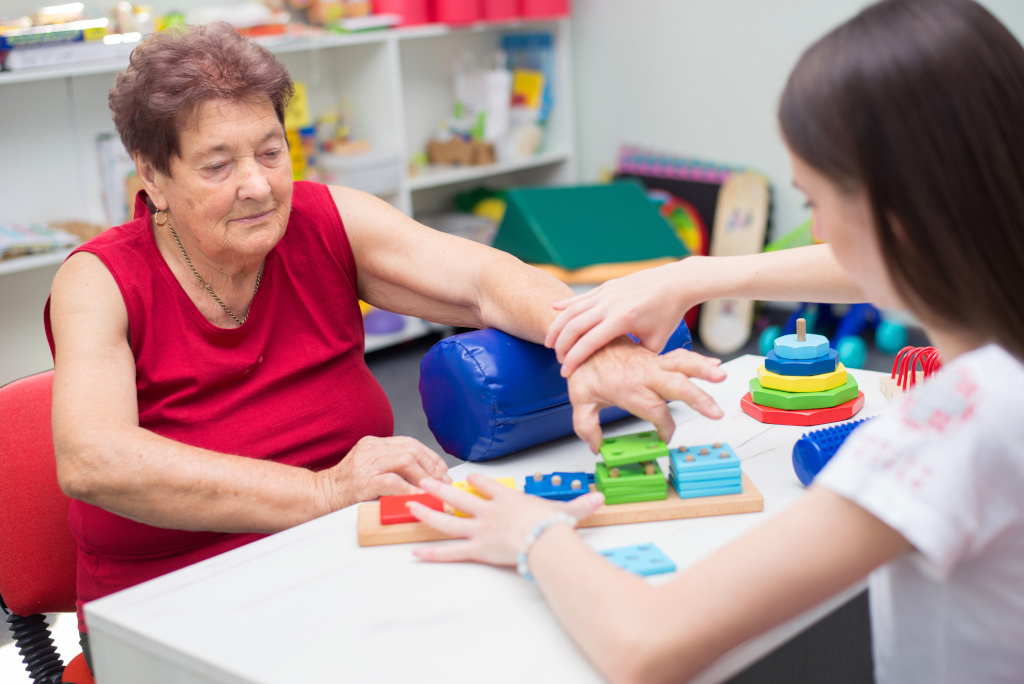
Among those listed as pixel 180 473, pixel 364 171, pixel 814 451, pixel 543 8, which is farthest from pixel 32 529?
pixel 543 8

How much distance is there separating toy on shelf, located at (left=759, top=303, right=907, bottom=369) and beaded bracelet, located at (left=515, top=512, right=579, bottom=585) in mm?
2478

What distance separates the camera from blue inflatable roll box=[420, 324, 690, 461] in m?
1.22

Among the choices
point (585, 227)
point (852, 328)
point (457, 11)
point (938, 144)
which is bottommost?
point (852, 328)

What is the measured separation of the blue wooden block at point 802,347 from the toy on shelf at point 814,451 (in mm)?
182

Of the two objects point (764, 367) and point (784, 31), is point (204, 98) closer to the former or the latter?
point (764, 367)

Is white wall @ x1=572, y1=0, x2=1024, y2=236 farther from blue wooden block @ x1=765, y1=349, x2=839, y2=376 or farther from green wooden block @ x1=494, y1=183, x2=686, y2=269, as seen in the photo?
blue wooden block @ x1=765, y1=349, x2=839, y2=376

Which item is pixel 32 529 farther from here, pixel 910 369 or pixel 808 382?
pixel 910 369

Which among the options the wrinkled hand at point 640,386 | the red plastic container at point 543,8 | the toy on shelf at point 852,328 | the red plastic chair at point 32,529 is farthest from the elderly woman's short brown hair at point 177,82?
the red plastic container at point 543,8

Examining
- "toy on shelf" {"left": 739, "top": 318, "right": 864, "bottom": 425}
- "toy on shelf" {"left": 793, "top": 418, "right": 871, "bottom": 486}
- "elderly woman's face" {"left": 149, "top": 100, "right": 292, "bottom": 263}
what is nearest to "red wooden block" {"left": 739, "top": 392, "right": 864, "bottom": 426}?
"toy on shelf" {"left": 739, "top": 318, "right": 864, "bottom": 425}

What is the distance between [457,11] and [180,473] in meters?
2.95

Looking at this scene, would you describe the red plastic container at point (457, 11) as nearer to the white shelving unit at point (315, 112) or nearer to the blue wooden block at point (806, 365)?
the white shelving unit at point (315, 112)

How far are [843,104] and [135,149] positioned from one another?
1.06 meters

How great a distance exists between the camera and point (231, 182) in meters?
1.37

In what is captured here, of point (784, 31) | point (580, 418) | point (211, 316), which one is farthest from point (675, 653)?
point (784, 31)
